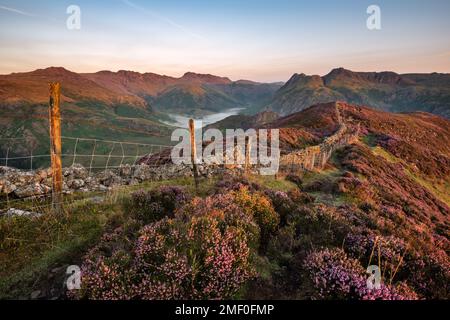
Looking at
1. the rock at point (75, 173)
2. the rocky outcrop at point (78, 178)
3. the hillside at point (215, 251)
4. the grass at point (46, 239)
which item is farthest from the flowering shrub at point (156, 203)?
the rock at point (75, 173)

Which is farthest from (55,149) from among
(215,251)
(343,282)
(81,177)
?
(343,282)

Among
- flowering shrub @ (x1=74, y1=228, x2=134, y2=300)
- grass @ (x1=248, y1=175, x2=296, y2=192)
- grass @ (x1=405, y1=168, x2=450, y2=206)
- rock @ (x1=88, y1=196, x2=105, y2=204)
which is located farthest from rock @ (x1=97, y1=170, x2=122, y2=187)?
grass @ (x1=405, y1=168, x2=450, y2=206)

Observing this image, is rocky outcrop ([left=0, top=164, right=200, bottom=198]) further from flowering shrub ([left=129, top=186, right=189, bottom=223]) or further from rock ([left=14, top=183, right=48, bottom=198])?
flowering shrub ([left=129, top=186, right=189, bottom=223])

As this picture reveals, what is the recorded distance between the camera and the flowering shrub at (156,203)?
9.68 metres

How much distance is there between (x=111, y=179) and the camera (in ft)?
48.8

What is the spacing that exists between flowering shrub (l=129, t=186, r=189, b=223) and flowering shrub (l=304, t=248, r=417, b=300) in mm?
5396

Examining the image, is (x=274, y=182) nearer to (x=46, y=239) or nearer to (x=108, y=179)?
(x=108, y=179)

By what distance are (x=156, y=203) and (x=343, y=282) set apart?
6.80 metres

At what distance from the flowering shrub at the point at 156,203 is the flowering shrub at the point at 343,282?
212 inches

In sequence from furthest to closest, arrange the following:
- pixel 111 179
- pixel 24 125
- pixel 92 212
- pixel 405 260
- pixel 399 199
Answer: pixel 24 125
pixel 399 199
pixel 111 179
pixel 92 212
pixel 405 260

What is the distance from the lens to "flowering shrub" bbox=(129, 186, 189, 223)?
9.68 metres
